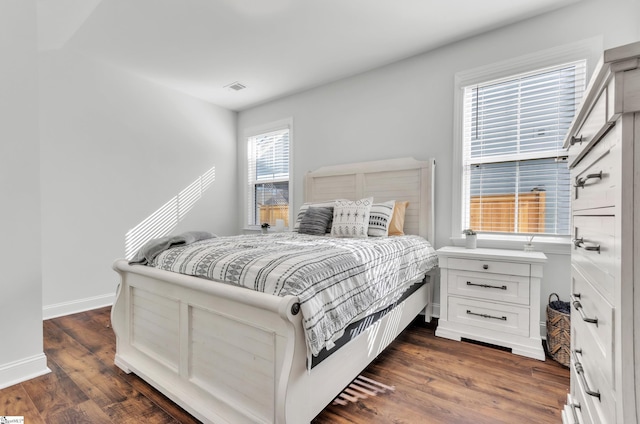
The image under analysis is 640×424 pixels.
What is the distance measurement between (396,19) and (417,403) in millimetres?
2870

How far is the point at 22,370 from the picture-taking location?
6.22 ft

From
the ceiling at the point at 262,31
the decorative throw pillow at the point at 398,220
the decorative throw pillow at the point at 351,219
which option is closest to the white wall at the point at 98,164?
the ceiling at the point at 262,31

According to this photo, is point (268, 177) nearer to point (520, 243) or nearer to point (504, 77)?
point (504, 77)

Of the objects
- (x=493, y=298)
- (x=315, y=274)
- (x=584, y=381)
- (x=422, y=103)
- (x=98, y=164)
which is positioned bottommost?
(x=493, y=298)

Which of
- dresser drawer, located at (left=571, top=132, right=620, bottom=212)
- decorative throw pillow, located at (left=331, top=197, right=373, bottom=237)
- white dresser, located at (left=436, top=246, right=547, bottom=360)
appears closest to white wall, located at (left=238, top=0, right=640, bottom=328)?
white dresser, located at (left=436, top=246, right=547, bottom=360)

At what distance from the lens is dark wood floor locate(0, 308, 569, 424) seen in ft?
5.05

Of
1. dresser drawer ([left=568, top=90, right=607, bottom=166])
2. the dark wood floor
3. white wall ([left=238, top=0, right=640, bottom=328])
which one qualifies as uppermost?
white wall ([left=238, top=0, right=640, bottom=328])

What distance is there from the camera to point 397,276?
212 cm

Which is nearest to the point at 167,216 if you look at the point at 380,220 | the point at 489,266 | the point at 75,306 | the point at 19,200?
the point at 75,306

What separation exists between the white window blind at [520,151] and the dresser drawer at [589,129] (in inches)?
58.3

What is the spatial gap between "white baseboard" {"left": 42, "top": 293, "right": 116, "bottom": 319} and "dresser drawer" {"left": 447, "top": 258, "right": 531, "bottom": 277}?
3666 mm

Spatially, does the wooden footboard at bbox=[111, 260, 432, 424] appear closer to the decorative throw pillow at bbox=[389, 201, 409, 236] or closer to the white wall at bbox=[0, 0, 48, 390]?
the white wall at bbox=[0, 0, 48, 390]

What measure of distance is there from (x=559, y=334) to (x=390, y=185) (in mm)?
1871

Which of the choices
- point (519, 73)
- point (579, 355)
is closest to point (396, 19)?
point (519, 73)
